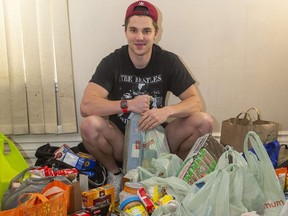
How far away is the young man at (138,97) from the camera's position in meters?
1.65

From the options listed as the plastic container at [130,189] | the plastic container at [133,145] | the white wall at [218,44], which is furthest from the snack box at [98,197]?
the white wall at [218,44]

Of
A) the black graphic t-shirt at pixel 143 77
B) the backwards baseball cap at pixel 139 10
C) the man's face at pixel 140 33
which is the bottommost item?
the black graphic t-shirt at pixel 143 77

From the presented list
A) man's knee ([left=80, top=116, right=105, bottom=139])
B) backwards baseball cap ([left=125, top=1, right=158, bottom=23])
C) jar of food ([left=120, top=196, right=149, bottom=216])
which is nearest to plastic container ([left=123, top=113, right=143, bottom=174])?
man's knee ([left=80, top=116, right=105, bottom=139])

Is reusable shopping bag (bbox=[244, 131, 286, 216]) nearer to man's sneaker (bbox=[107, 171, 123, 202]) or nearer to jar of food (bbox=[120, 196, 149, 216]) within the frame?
jar of food (bbox=[120, 196, 149, 216])

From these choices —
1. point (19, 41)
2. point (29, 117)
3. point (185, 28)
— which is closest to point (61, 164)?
point (29, 117)

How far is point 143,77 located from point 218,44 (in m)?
0.67

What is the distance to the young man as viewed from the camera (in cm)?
165

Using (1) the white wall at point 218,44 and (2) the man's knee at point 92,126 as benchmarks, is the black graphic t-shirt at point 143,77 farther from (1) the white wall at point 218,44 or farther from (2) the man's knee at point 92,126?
(1) the white wall at point 218,44

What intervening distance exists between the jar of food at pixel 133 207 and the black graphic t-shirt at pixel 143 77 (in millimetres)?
655

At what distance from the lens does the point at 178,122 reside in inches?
69.9

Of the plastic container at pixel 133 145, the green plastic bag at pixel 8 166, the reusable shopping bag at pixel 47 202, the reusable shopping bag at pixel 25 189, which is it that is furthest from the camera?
the plastic container at pixel 133 145

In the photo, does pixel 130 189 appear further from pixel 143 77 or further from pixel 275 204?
pixel 143 77

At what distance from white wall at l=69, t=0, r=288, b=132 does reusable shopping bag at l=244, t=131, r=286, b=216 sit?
1088 mm

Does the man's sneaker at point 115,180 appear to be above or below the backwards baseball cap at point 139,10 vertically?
below
